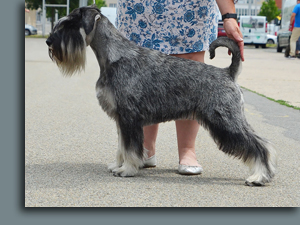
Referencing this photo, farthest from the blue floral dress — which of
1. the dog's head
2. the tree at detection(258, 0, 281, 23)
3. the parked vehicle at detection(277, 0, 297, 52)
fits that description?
the tree at detection(258, 0, 281, 23)

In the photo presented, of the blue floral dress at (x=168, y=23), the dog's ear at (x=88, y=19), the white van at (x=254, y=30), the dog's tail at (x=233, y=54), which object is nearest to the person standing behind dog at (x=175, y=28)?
the blue floral dress at (x=168, y=23)

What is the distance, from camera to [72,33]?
3703 mm

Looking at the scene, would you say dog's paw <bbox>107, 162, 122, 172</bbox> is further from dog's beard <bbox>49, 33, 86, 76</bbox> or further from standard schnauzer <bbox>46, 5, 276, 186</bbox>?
dog's beard <bbox>49, 33, 86, 76</bbox>

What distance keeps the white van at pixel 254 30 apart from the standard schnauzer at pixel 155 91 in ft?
103

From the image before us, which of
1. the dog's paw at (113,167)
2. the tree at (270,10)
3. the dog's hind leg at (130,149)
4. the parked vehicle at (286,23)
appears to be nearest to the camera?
the dog's hind leg at (130,149)

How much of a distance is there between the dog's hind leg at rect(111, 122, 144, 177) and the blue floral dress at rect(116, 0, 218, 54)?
94cm

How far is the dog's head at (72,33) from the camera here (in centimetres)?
370

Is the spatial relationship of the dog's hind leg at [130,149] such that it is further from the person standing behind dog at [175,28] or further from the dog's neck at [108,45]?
the dog's neck at [108,45]

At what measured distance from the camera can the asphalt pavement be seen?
3.32 meters

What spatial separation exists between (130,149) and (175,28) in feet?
4.14

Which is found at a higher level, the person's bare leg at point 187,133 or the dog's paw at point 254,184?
the person's bare leg at point 187,133

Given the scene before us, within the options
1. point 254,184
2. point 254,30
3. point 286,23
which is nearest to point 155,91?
point 254,184

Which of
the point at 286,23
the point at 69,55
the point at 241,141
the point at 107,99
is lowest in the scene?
the point at 241,141

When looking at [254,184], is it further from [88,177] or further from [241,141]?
[88,177]
